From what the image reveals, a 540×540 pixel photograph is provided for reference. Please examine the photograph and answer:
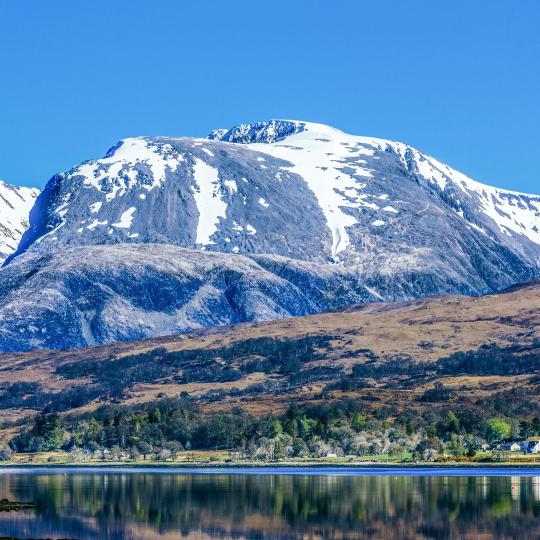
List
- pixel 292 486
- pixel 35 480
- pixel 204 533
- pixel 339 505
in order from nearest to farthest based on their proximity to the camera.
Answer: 1. pixel 204 533
2. pixel 339 505
3. pixel 292 486
4. pixel 35 480

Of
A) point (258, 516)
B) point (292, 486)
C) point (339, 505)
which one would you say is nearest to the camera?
point (258, 516)

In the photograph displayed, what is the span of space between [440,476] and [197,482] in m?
31.5

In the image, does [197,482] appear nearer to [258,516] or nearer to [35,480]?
[35,480]

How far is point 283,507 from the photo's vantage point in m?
127

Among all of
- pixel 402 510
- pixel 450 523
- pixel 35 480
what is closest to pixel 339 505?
pixel 402 510

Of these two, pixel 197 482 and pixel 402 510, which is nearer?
pixel 402 510

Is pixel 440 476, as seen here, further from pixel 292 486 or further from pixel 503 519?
pixel 503 519

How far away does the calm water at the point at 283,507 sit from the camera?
10662cm

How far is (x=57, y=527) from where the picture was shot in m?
110

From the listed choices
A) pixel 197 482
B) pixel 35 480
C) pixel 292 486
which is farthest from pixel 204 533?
pixel 35 480

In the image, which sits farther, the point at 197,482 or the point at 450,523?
the point at 197,482

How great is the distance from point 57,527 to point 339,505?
97.4ft

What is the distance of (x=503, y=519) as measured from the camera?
365 ft

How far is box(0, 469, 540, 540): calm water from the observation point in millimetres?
106625
